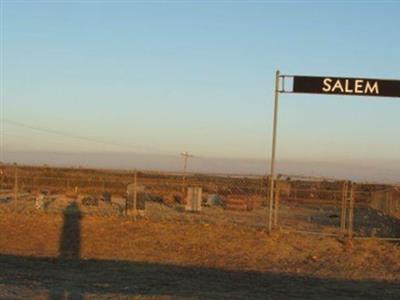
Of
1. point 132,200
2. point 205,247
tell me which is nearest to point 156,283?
point 205,247

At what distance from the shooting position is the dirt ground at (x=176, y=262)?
44.5 feet

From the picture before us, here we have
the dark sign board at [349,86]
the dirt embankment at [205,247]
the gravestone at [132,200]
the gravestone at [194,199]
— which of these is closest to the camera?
the dirt embankment at [205,247]

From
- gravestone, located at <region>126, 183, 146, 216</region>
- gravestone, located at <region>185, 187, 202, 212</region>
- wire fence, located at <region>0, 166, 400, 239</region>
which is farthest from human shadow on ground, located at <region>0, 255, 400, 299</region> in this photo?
gravestone, located at <region>185, 187, 202, 212</region>

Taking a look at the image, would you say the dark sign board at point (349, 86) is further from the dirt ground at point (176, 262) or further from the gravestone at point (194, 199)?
the gravestone at point (194, 199)

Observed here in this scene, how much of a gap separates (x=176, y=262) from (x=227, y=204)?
2056 cm

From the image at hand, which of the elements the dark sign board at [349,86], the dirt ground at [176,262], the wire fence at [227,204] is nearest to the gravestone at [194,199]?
the wire fence at [227,204]

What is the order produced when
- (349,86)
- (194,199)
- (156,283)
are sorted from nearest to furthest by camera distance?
(156,283) < (349,86) < (194,199)

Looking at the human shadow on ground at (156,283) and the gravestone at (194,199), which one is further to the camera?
the gravestone at (194,199)

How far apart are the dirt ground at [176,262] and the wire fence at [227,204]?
213cm

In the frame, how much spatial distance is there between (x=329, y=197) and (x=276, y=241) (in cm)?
3182

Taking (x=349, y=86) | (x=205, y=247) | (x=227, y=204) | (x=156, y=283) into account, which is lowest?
(x=156, y=283)

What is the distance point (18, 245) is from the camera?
2044 cm

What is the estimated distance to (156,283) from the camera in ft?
47.7

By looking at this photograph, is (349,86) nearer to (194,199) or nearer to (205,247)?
(205,247)
